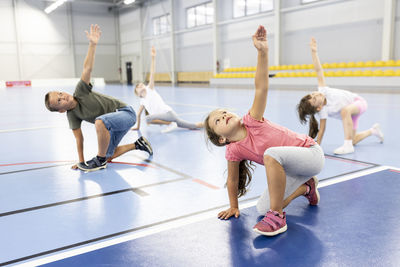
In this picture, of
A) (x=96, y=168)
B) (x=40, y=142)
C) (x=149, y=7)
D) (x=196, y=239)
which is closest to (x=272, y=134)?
(x=196, y=239)

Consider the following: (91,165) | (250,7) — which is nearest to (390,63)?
(250,7)

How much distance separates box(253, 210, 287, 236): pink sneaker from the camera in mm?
2006

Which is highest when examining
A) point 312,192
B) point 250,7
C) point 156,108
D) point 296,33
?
point 250,7

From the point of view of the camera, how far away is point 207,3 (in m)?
22.7

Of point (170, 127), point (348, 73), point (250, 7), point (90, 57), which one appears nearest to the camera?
point (90, 57)

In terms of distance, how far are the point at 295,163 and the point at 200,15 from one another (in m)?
22.9

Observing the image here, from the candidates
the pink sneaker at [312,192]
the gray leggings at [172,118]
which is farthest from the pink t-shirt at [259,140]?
the gray leggings at [172,118]

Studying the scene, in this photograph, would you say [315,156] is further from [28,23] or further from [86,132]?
[28,23]

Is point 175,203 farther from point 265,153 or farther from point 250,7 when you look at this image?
point 250,7

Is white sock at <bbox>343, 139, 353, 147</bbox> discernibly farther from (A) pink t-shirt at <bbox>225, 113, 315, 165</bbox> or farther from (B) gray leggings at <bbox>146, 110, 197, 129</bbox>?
(B) gray leggings at <bbox>146, 110, 197, 129</bbox>

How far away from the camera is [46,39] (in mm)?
28484

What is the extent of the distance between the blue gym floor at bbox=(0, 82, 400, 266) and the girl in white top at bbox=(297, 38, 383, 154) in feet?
0.71

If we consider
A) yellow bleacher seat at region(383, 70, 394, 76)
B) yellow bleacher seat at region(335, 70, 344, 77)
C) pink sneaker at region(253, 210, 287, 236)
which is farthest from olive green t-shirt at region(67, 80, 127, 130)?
yellow bleacher seat at region(335, 70, 344, 77)

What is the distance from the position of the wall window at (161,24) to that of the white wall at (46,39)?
→ 5.85 meters
